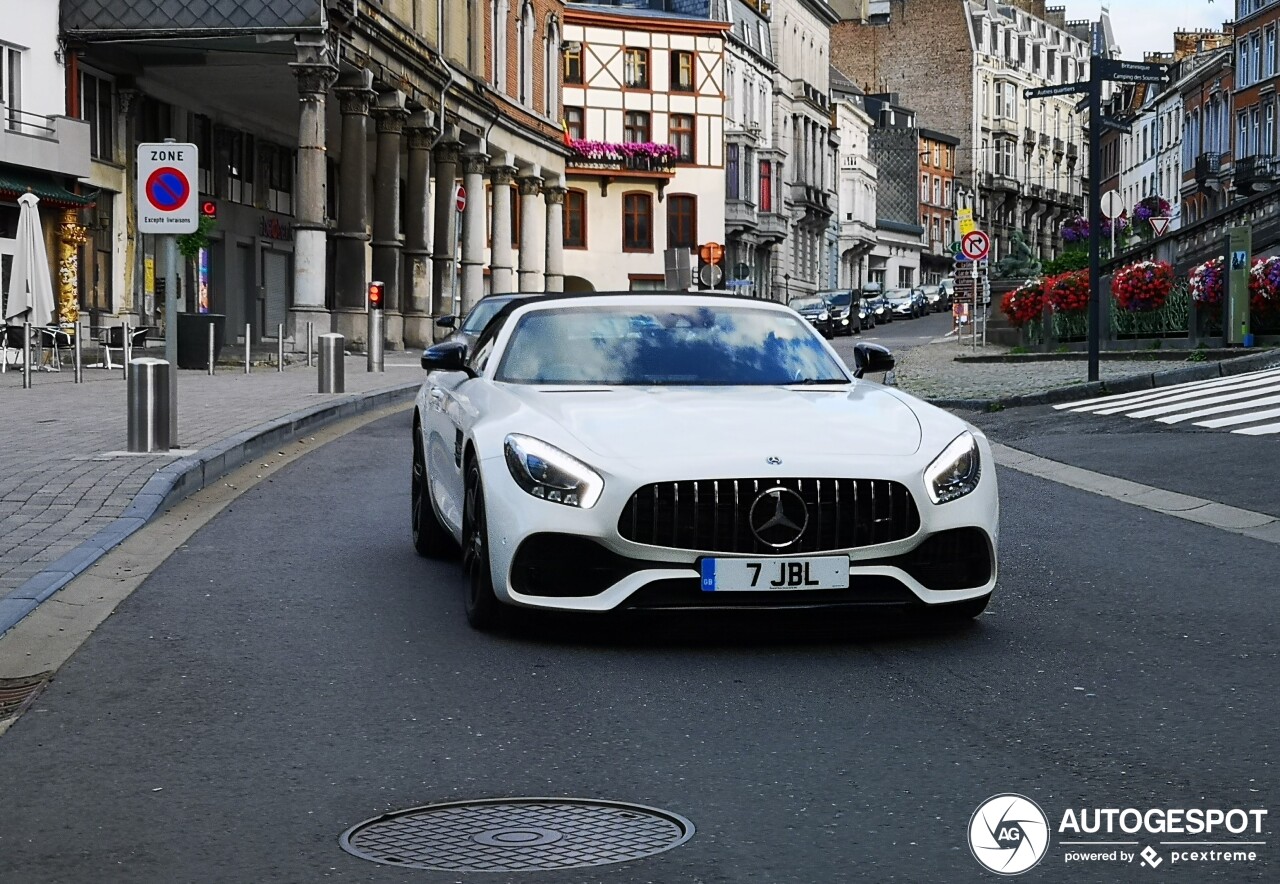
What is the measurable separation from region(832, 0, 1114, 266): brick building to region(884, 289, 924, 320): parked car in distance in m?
44.8

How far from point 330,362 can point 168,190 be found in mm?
9057

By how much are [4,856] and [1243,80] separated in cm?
8202

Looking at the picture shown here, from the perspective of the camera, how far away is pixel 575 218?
79625 mm

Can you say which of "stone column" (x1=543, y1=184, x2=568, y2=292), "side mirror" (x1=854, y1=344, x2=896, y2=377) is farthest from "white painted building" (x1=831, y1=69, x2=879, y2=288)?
"side mirror" (x1=854, y1=344, x2=896, y2=377)

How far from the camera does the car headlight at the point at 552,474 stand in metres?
7.00

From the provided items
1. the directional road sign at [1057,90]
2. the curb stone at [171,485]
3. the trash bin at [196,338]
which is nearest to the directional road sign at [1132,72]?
the directional road sign at [1057,90]

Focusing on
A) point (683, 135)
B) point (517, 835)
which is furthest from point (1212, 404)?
point (683, 135)

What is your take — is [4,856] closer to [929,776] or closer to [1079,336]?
[929,776]

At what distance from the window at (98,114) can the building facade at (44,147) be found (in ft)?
3.46

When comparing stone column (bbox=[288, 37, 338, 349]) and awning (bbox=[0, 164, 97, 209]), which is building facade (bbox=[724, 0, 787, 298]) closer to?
stone column (bbox=[288, 37, 338, 349])

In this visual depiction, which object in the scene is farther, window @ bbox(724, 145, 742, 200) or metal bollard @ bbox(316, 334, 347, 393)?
window @ bbox(724, 145, 742, 200)

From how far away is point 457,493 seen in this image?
325 inches

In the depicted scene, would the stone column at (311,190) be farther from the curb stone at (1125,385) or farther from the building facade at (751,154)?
the building facade at (751,154)

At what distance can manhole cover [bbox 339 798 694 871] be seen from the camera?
4418 mm
